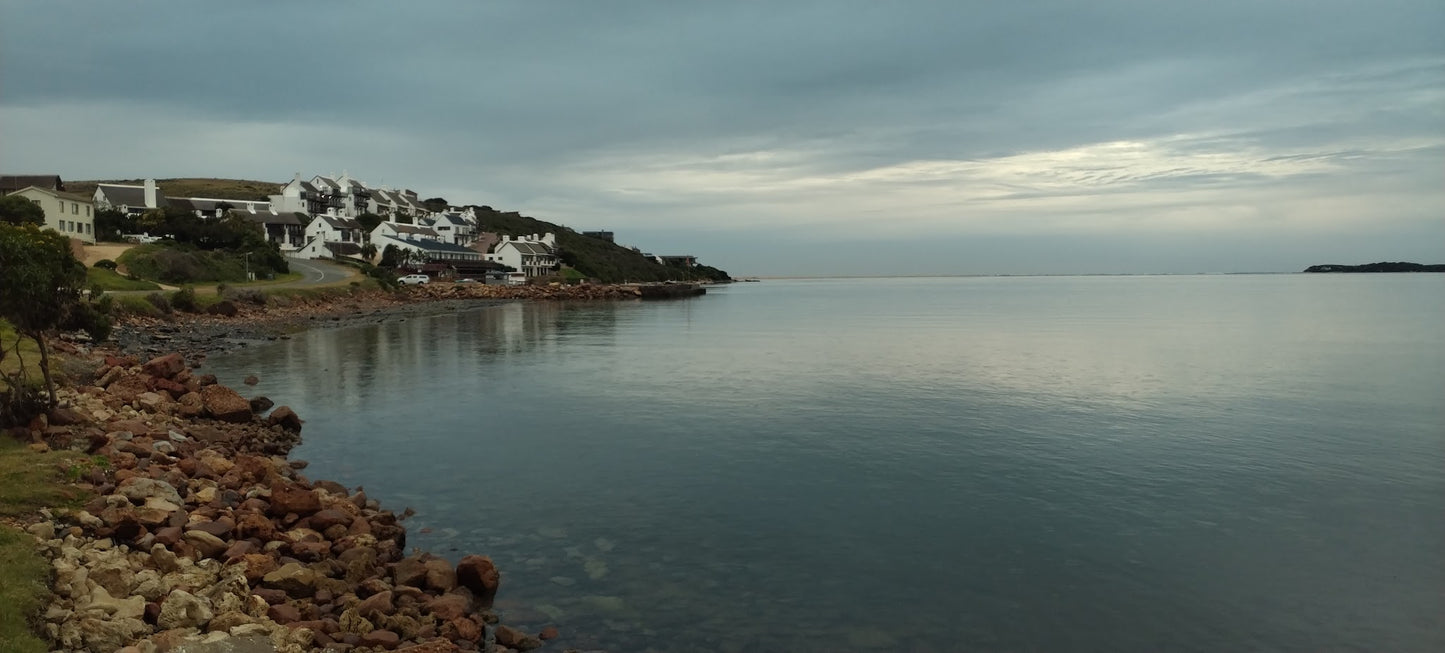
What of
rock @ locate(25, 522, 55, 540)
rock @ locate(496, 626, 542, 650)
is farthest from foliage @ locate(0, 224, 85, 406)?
rock @ locate(496, 626, 542, 650)

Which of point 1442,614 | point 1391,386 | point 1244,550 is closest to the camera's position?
point 1442,614

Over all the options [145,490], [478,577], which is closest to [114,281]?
[145,490]

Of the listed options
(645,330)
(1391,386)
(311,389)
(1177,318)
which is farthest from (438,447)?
(1177,318)

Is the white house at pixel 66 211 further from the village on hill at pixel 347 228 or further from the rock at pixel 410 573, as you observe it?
the rock at pixel 410 573

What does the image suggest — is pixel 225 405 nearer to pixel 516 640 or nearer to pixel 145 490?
pixel 145 490

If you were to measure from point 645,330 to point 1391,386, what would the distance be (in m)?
53.1

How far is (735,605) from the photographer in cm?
1465

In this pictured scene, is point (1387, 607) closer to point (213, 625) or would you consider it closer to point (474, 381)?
point (213, 625)

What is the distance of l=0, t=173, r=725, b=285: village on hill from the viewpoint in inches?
4173

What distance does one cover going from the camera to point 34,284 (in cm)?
1878

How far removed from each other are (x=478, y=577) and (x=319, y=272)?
351ft

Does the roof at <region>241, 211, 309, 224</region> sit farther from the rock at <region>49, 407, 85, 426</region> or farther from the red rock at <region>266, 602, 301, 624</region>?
the red rock at <region>266, 602, 301, 624</region>

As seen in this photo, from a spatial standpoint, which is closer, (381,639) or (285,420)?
(381,639)

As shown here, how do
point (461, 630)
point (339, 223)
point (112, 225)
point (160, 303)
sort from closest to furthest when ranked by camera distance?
point (461, 630), point (160, 303), point (112, 225), point (339, 223)
